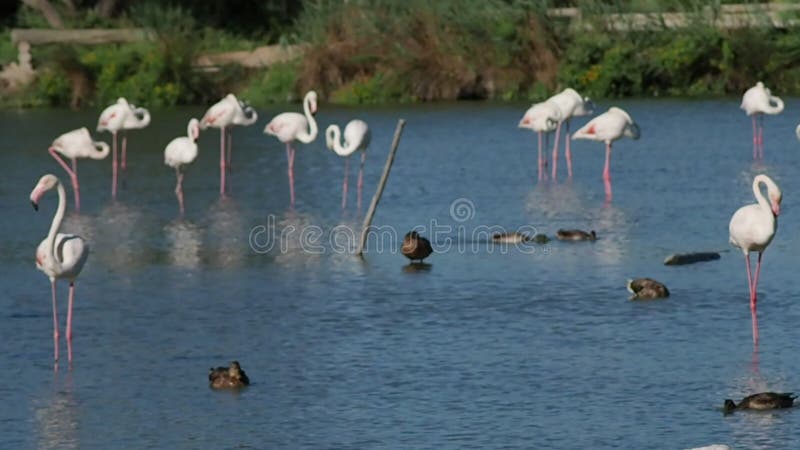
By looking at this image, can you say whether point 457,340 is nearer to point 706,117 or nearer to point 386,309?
point 386,309

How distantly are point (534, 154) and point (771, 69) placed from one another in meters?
9.48

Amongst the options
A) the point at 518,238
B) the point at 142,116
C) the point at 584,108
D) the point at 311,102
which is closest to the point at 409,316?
the point at 518,238

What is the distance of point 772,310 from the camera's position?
553 inches

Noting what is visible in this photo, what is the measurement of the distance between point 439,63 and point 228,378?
23502mm

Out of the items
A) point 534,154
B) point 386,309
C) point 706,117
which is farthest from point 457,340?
point 706,117

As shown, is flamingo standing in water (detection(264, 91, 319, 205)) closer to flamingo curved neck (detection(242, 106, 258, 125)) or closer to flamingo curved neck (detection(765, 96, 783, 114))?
flamingo curved neck (detection(242, 106, 258, 125))

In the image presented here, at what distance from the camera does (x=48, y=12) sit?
4128cm

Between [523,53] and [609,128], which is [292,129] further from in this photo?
[523,53]

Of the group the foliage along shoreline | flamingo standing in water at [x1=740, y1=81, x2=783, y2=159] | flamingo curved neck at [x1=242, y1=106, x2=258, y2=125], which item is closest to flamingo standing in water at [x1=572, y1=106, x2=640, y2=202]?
flamingo standing in water at [x1=740, y1=81, x2=783, y2=159]

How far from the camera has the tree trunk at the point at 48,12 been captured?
41000 mm

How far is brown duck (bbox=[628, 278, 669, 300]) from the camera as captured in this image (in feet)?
47.9

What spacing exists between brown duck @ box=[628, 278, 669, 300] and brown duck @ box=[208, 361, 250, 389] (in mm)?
3826

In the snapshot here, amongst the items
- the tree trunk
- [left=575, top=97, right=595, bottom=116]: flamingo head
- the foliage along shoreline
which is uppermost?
the tree trunk

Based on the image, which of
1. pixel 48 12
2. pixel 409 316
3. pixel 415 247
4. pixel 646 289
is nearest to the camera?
pixel 409 316
